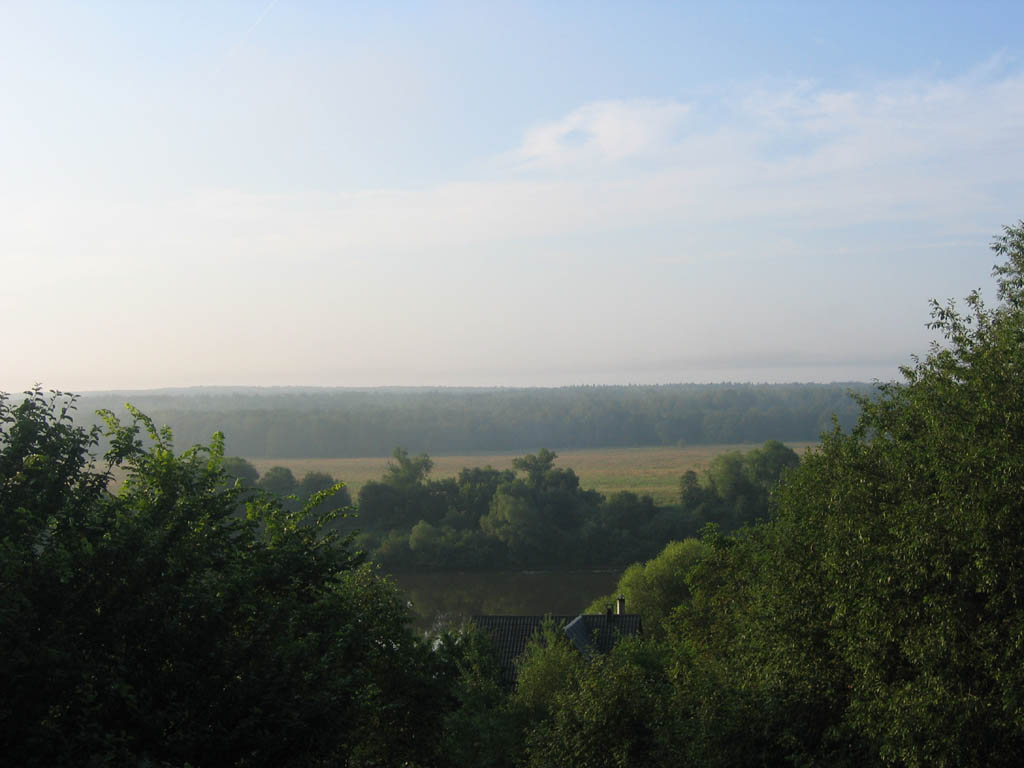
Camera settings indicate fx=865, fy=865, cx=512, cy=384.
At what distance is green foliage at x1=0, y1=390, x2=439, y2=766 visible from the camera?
6637 millimetres

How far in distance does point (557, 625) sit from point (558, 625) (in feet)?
0.13

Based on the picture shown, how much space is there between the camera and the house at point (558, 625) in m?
21.3

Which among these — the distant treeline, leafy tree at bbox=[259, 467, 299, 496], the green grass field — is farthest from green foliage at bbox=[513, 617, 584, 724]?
the distant treeline

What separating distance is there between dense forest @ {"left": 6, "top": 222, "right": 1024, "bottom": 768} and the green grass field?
49.9 m

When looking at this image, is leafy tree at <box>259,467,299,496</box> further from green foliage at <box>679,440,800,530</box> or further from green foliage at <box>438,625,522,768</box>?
green foliage at <box>438,625,522,768</box>

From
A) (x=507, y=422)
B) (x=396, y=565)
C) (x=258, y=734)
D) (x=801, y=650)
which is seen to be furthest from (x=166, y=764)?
(x=507, y=422)

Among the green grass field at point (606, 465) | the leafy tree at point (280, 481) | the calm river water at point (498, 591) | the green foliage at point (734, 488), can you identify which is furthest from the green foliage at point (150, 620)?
the green grass field at point (606, 465)

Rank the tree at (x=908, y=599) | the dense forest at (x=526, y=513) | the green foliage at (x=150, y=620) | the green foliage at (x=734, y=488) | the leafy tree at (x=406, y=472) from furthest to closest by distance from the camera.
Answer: the leafy tree at (x=406, y=472), the green foliage at (x=734, y=488), the dense forest at (x=526, y=513), the tree at (x=908, y=599), the green foliage at (x=150, y=620)

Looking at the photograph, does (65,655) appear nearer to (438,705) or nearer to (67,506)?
(67,506)

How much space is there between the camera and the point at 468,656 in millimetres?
14898

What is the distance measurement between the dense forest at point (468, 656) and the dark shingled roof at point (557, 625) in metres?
6.55

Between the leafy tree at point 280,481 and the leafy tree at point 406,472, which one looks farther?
the leafy tree at point 406,472

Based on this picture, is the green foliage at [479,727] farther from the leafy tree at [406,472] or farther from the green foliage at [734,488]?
the leafy tree at [406,472]

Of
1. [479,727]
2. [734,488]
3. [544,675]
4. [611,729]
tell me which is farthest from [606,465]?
[611,729]
